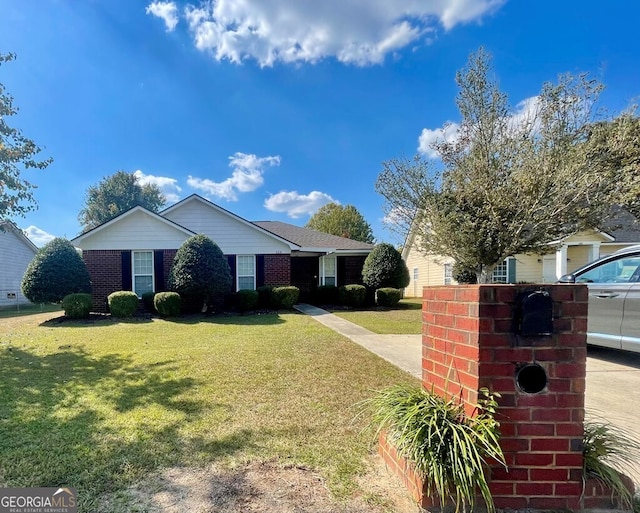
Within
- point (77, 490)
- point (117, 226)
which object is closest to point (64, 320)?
point (117, 226)

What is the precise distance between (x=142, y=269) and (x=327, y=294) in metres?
8.28

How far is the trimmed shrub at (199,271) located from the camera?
40.5ft

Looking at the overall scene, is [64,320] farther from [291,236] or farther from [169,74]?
[291,236]

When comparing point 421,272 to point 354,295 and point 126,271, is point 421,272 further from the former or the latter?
point 126,271

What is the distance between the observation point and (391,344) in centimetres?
Result: 732

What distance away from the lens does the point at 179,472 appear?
2.49 meters

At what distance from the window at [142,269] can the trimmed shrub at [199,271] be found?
2019 millimetres

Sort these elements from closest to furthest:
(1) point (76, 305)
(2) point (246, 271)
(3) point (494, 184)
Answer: (3) point (494, 184)
(1) point (76, 305)
(2) point (246, 271)

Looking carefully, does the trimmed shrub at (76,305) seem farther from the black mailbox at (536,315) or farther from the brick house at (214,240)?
the black mailbox at (536,315)

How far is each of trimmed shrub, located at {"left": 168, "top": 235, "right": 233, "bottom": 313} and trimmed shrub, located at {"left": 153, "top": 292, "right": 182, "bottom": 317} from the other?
560 mm

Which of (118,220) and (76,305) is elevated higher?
(118,220)

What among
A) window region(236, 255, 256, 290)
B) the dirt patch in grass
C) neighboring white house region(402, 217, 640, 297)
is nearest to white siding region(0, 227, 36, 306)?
window region(236, 255, 256, 290)

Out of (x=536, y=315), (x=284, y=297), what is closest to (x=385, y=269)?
(x=284, y=297)

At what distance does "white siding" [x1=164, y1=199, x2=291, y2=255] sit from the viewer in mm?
15555
